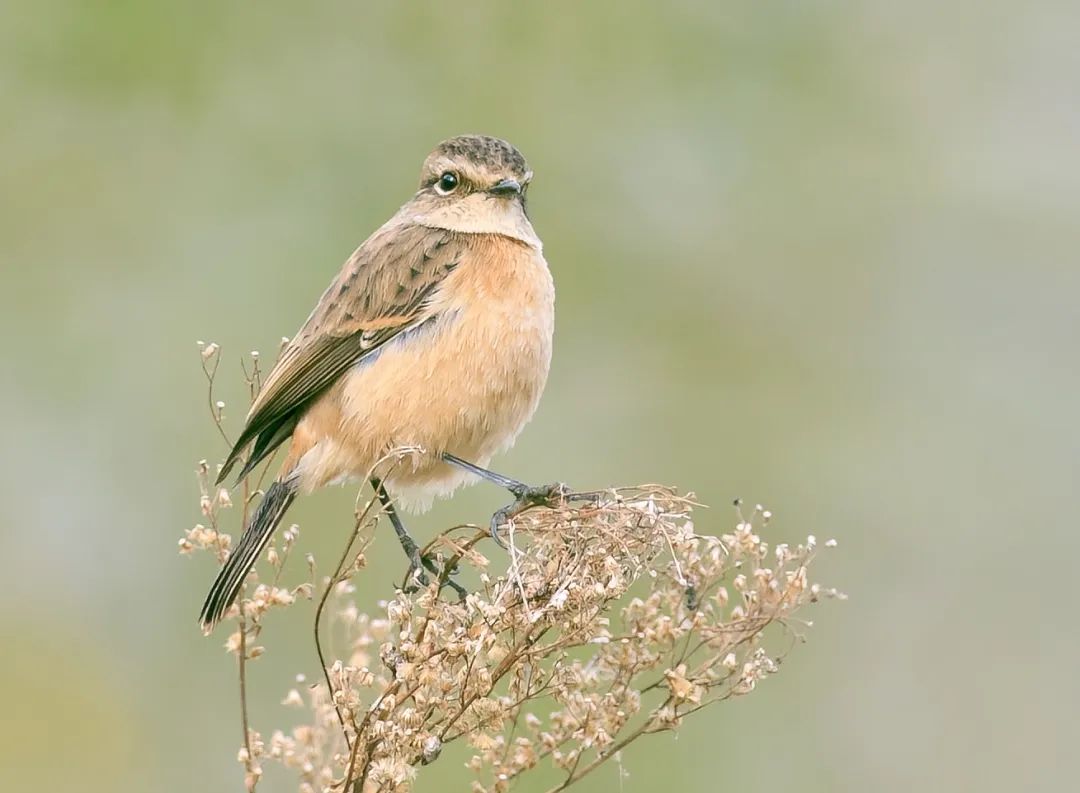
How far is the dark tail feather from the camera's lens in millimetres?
4367

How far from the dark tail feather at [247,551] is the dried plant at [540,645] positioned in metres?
0.60

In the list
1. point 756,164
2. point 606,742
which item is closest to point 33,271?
point 756,164

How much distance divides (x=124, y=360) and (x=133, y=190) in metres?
1.22

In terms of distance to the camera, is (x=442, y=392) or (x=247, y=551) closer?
(x=247, y=551)

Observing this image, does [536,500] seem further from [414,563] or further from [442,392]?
[442,392]

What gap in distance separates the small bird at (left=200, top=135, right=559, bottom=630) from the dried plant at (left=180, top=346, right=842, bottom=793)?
4.23 feet

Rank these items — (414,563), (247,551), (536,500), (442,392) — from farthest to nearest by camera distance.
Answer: (442,392) < (247,551) < (414,563) < (536,500)

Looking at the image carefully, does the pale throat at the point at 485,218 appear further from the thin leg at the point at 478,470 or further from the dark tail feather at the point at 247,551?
the dark tail feather at the point at 247,551

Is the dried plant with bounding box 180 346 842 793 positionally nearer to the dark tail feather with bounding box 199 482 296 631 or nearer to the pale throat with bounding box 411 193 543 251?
the dark tail feather with bounding box 199 482 296 631

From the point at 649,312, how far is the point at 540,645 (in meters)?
5.08

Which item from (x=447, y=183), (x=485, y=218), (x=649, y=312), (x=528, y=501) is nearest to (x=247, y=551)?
(x=528, y=501)

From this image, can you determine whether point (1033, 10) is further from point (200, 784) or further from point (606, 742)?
point (606, 742)

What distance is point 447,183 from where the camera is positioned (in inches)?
219

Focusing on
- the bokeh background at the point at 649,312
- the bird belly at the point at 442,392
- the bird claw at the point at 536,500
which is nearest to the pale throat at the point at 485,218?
the bird belly at the point at 442,392
